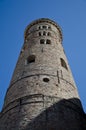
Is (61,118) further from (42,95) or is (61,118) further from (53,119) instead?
(42,95)

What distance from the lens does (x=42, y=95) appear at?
544 inches

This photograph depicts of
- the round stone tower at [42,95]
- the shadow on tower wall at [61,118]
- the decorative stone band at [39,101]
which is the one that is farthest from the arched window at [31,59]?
the shadow on tower wall at [61,118]

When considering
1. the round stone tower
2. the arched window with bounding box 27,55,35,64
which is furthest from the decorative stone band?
the arched window with bounding box 27,55,35,64

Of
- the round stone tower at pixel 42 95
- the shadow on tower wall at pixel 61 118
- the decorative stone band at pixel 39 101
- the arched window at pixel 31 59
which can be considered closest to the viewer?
the shadow on tower wall at pixel 61 118

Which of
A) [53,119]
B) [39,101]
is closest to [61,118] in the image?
[53,119]

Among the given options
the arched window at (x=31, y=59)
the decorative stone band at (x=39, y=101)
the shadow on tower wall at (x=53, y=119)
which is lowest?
the shadow on tower wall at (x=53, y=119)

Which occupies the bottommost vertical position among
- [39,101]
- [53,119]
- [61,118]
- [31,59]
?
[53,119]

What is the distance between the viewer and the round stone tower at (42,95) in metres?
12.6

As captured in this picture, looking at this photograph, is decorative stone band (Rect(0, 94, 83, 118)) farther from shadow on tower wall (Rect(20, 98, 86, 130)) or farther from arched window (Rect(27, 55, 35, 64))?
arched window (Rect(27, 55, 35, 64))

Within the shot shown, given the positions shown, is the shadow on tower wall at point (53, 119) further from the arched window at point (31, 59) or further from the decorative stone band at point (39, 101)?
the arched window at point (31, 59)

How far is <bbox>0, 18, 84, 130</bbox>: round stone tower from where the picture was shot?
1260cm

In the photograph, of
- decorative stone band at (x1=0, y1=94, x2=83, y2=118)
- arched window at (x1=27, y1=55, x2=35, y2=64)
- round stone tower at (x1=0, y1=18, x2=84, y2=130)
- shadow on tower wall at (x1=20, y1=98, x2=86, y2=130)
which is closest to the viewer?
shadow on tower wall at (x1=20, y1=98, x2=86, y2=130)

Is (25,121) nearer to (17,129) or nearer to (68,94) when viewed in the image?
(17,129)

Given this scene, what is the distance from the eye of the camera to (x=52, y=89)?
47.3ft
